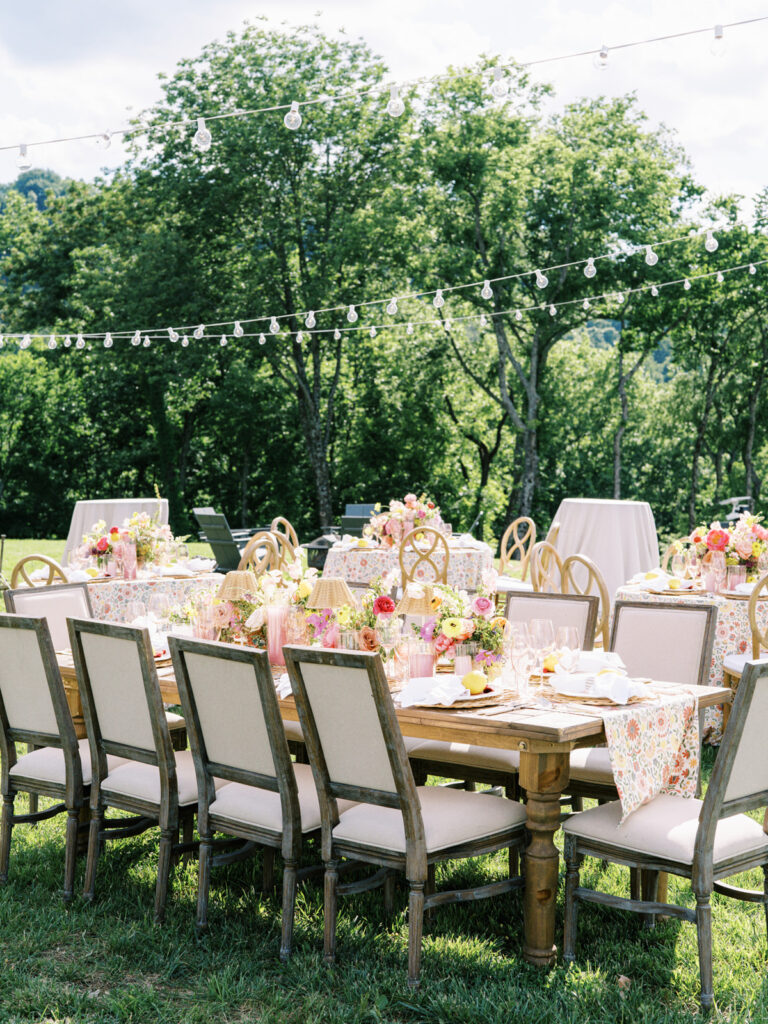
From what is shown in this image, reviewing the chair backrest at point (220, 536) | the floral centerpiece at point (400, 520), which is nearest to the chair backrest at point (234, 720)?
the floral centerpiece at point (400, 520)

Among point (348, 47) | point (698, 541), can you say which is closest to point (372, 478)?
point (348, 47)

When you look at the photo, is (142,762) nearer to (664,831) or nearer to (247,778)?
(247,778)

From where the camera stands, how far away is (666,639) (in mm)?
4332

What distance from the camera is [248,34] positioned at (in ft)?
66.6

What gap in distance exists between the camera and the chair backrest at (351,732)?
3.18 m

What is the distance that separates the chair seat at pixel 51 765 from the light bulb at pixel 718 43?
3.96 m

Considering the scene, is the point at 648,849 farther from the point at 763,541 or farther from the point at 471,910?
the point at 763,541

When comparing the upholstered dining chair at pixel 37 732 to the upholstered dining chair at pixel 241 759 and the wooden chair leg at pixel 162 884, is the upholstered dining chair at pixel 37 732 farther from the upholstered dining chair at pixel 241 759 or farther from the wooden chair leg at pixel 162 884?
the upholstered dining chair at pixel 241 759

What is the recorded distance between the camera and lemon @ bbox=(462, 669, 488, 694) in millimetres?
3537

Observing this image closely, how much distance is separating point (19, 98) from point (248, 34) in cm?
455

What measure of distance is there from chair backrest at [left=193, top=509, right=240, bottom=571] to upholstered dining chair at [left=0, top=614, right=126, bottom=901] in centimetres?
669

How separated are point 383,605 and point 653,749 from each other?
991 millimetres

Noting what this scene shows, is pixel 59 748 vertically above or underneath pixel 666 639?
underneath

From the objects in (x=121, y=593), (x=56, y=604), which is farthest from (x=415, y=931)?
(x=121, y=593)
